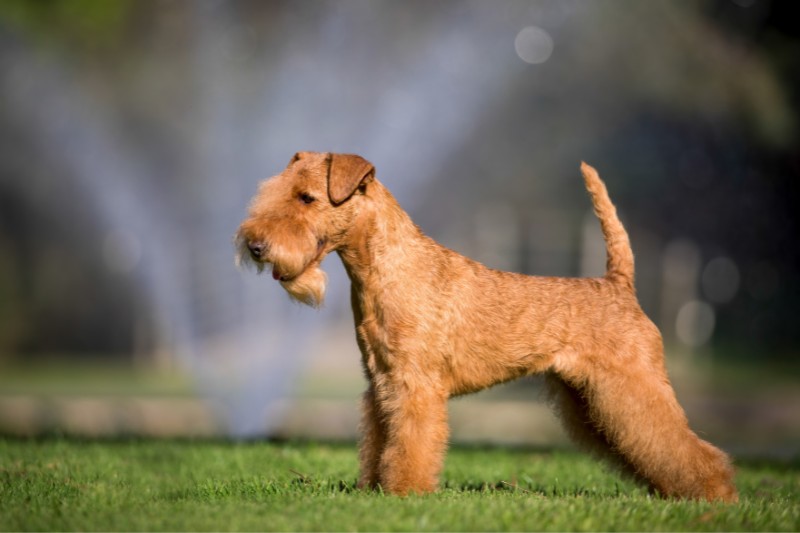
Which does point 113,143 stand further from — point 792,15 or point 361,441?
point 361,441

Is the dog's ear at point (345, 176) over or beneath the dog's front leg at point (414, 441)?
over

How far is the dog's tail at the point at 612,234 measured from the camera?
475 centimetres

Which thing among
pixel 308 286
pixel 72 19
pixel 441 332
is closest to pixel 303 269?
pixel 308 286

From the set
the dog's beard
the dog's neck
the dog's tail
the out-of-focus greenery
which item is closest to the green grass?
the dog's beard

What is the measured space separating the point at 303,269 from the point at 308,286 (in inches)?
3.9

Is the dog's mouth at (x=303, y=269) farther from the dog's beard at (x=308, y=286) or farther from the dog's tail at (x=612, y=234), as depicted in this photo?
the dog's tail at (x=612, y=234)

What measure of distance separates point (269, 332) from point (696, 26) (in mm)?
8327

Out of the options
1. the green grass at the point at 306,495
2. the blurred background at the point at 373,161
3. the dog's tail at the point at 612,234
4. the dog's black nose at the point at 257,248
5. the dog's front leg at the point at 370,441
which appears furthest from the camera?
the blurred background at the point at 373,161

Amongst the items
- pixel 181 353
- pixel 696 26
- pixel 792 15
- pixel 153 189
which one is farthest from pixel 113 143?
pixel 792 15

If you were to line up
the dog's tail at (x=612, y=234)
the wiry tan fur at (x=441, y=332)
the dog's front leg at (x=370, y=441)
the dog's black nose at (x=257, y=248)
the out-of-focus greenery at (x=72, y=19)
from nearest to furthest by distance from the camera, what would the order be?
the dog's black nose at (x=257, y=248)
the wiry tan fur at (x=441, y=332)
the dog's front leg at (x=370, y=441)
the dog's tail at (x=612, y=234)
the out-of-focus greenery at (x=72, y=19)

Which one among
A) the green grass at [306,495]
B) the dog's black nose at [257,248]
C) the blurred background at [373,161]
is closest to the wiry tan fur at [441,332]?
the dog's black nose at [257,248]

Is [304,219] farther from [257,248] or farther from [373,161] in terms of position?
[373,161]

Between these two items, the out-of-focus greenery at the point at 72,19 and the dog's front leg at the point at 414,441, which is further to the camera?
the out-of-focus greenery at the point at 72,19

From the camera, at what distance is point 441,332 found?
4211 mm
